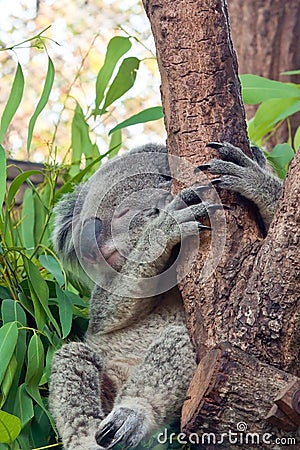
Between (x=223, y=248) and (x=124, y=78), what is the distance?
105 centimetres

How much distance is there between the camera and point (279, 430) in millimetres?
1467

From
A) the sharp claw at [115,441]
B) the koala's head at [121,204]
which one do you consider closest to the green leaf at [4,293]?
the koala's head at [121,204]

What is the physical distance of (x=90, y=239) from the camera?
2078mm

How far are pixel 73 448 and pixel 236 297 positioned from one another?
1.75 ft

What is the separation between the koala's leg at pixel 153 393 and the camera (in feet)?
5.26

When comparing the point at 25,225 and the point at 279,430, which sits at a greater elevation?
the point at 25,225

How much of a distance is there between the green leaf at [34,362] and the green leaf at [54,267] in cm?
37

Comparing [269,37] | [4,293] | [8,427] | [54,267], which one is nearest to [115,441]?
[8,427]

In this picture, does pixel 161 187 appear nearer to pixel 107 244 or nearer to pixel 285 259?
pixel 107 244

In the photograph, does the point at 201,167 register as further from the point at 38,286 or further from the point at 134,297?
the point at 38,286

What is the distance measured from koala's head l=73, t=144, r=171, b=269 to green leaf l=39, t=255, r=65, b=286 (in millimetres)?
116

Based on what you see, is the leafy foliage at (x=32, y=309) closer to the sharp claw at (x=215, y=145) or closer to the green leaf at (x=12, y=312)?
the green leaf at (x=12, y=312)

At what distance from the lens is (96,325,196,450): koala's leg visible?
1604mm

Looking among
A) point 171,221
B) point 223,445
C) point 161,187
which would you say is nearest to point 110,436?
point 223,445
